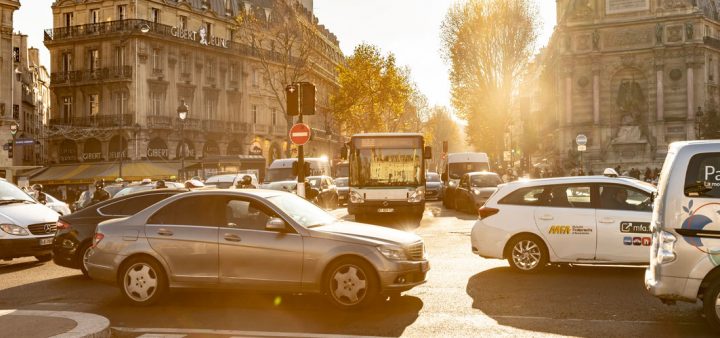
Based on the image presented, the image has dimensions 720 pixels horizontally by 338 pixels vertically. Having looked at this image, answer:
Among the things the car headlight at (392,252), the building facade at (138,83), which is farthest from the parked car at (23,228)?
the building facade at (138,83)

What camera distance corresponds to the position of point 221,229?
28.8 feet

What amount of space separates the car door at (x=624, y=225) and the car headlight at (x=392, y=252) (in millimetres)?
3992

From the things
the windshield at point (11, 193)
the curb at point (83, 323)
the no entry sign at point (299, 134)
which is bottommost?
the curb at point (83, 323)

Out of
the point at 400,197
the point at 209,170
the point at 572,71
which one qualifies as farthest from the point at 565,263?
the point at 572,71

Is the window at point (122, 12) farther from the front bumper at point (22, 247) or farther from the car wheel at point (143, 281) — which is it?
the car wheel at point (143, 281)

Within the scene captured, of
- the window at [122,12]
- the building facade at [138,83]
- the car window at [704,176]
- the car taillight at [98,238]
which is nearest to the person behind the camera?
the car window at [704,176]

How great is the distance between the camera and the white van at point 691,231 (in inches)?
271

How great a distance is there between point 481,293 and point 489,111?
39.1 metres

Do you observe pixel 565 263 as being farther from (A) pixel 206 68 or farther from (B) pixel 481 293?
(A) pixel 206 68

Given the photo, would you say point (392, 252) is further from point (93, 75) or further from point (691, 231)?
point (93, 75)

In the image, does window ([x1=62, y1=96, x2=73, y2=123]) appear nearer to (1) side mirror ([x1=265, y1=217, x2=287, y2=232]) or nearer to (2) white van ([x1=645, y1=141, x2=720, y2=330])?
(1) side mirror ([x1=265, y1=217, x2=287, y2=232])

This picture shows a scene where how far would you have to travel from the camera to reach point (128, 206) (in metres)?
11.8

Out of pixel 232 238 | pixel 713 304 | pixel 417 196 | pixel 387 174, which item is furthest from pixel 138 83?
pixel 713 304

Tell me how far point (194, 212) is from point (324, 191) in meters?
22.9
